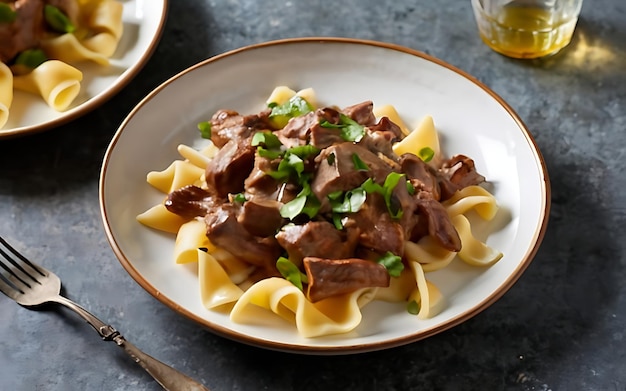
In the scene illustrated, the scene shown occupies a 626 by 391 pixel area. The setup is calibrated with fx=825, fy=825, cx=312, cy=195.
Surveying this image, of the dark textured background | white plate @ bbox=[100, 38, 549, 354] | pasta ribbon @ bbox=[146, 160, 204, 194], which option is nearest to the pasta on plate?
the dark textured background

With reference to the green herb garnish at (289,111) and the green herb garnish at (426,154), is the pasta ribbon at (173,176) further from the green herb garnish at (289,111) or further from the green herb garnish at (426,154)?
the green herb garnish at (426,154)

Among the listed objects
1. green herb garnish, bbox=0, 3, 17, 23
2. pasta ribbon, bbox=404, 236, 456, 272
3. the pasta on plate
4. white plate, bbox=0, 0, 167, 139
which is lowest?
pasta ribbon, bbox=404, 236, 456, 272

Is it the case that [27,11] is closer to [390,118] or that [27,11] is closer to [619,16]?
[390,118]

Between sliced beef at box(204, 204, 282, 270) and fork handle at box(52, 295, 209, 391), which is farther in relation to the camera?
sliced beef at box(204, 204, 282, 270)

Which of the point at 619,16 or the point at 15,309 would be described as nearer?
the point at 15,309

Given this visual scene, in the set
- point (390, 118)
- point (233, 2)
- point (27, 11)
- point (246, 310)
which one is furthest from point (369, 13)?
point (246, 310)

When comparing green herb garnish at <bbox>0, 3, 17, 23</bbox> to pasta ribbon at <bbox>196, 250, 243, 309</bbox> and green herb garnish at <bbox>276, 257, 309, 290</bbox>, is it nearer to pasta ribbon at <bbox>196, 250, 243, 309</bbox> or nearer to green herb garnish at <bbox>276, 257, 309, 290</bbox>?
pasta ribbon at <bbox>196, 250, 243, 309</bbox>
